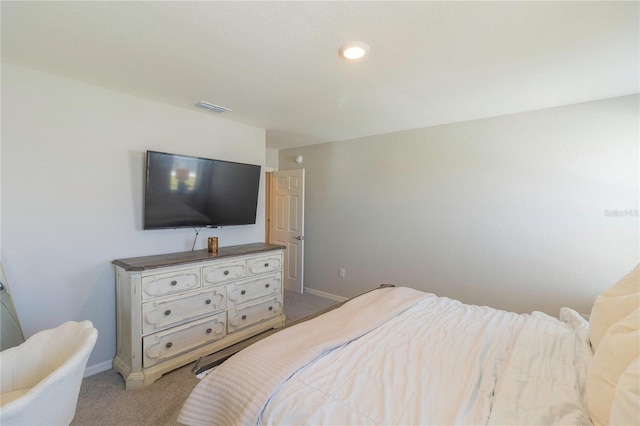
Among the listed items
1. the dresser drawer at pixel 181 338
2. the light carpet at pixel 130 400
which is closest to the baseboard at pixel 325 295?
the dresser drawer at pixel 181 338

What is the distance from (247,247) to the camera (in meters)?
3.28

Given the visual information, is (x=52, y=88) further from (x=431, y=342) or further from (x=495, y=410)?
(x=495, y=410)

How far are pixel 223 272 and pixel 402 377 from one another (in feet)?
6.70

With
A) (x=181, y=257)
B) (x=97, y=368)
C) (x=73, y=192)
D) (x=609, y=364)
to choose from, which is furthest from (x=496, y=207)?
(x=97, y=368)

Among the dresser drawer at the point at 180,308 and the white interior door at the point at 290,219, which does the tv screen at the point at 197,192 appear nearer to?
the dresser drawer at the point at 180,308

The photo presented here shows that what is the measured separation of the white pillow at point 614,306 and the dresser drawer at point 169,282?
271cm

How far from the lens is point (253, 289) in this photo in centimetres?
307

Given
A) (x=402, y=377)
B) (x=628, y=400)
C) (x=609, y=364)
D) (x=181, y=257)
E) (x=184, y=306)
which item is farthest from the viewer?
(x=181, y=257)

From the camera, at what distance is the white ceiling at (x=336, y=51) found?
1436 mm

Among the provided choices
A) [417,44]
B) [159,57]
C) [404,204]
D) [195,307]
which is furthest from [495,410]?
[404,204]

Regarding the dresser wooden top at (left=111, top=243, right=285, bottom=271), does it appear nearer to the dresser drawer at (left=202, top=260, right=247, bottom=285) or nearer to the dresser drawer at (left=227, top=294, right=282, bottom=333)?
the dresser drawer at (left=202, top=260, right=247, bottom=285)

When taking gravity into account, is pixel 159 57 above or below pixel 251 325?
above

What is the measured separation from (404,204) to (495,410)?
284 cm

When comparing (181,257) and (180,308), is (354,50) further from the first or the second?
(180,308)
